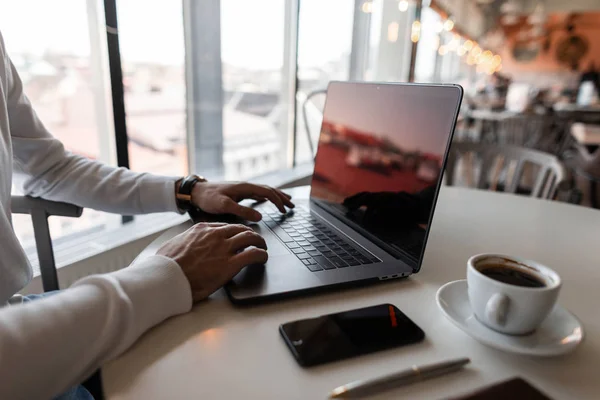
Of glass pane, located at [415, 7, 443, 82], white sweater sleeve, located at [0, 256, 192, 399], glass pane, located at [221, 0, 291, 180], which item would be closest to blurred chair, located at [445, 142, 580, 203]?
white sweater sleeve, located at [0, 256, 192, 399]

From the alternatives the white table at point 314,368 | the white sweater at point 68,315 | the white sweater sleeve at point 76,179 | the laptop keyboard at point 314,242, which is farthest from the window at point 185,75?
the white table at point 314,368

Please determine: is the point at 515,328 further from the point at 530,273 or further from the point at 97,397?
the point at 97,397

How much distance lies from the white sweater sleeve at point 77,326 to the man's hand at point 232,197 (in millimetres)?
305

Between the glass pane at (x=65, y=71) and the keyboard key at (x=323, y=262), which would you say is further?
the glass pane at (x=65, y=71)

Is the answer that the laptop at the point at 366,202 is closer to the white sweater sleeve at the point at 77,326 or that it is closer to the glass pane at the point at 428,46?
the white sweater sleeve at the point at 77,326

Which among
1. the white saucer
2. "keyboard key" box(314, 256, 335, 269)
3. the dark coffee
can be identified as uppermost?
the dark coffee

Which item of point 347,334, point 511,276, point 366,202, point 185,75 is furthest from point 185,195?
point 185,75

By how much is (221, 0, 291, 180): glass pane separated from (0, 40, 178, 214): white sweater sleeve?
1039 millimetres

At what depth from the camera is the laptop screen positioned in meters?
0.59

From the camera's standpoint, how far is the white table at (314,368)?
386mm

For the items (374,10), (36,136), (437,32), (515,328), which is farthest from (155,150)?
(437,32)

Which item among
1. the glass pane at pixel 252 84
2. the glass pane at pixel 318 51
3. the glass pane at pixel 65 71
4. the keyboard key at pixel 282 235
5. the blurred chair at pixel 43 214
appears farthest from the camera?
the glass pane at pixel 318 51

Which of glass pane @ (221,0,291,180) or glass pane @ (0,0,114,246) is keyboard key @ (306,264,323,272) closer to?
glass pane @ (0,0,114,246)

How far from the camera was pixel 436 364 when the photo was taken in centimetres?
41
